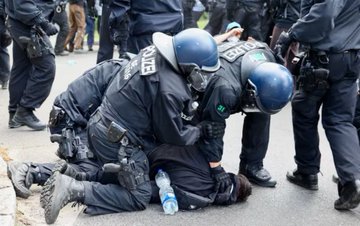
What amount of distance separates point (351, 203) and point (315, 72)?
38.8 inches

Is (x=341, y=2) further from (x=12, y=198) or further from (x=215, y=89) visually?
(x=12, y=198)

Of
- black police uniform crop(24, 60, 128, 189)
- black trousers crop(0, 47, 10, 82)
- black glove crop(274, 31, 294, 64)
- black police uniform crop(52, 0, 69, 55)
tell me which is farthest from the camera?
black police uniform crop(52, 0, 69, 55)

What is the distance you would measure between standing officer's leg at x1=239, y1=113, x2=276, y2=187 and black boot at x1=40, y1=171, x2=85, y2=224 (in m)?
1.49

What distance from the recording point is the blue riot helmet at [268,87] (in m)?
4.09

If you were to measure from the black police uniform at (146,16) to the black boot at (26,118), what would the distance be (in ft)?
4.17

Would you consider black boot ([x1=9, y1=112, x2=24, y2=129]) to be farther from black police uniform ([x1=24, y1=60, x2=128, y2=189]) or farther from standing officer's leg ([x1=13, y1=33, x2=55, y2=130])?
black police uniform ([x1=24, y1=60, x2=128, y2=189])

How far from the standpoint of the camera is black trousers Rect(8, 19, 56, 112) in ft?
18.6

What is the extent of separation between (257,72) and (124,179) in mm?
1220

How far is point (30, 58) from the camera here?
5.71m

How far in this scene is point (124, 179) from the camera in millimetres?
4004

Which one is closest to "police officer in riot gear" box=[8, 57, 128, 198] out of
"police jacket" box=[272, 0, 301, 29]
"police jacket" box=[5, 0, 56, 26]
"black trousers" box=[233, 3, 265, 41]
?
"police jacket" box=[5, 0, 56, 26]

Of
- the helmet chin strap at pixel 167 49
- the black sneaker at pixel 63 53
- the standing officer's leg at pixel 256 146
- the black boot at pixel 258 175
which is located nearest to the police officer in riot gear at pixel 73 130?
the helmet chin strap at pixel 167 49

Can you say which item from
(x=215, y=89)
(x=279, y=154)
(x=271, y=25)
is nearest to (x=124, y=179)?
(x=215, y=89)

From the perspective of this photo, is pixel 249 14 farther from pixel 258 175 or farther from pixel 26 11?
pixel 258 175
